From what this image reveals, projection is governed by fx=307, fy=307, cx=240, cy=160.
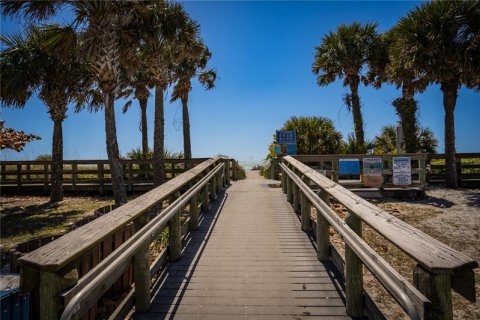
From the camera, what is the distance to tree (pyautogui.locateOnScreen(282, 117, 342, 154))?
17594 mm

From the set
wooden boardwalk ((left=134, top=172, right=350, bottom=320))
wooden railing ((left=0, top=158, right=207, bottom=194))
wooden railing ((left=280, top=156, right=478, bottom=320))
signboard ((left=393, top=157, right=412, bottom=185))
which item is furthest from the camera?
wooden railing ((left=0, top=158, right=207, bottom=194))

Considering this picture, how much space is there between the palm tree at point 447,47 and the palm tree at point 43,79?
1350cm

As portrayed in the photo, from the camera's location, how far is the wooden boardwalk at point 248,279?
312 centimetres

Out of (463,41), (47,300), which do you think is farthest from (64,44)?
(463,41)

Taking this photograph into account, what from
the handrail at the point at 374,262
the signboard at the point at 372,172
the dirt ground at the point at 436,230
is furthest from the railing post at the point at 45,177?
the handrail at the point at 374,262

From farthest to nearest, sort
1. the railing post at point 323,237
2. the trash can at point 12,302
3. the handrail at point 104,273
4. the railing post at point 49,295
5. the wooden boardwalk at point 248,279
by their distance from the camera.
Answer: the railing post at point 323,237
the wooden boardwalk at point 248,279
the trash can at point 12,302
the railing post at point 49,295
the handrail at point 104,273

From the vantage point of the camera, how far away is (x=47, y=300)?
193 centimetres

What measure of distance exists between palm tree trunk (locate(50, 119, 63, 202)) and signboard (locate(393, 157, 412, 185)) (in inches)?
547

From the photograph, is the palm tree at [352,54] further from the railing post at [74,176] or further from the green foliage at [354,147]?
the railing post at [74,176]

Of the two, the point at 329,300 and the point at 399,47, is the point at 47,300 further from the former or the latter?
the point at 399,47

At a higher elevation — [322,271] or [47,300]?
[47,300]

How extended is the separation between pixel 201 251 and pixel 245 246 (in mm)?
710

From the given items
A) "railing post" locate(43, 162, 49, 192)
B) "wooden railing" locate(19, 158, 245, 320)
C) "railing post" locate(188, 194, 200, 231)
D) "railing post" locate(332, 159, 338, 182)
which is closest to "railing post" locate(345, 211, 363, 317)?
"wooden railing" locate(19, 158, 245, 320)

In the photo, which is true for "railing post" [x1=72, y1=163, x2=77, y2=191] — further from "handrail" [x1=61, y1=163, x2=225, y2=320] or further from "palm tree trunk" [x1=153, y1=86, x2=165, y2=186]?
"handrail" [x1=61, y1=163, x2=225, y2=320]
